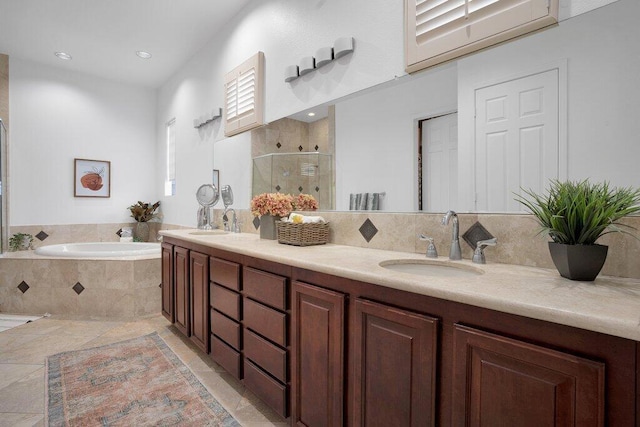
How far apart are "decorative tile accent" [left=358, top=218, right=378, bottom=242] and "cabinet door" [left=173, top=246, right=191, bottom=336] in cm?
139

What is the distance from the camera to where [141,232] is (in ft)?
16.0

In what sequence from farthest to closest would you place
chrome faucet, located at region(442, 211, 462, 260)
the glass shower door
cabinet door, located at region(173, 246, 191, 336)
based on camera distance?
the glass shower door < cabinet door, located at region(173, 246, 191, 336) < chrome faucet, located at region(442, 211, 462, 260)

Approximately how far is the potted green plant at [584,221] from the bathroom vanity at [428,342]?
0.21 feet

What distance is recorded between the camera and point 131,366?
2301 millimetres

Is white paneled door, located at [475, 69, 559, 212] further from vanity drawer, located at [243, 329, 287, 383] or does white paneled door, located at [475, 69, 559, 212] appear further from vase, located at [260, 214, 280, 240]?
vase, located at [260, 214, 280, 240]

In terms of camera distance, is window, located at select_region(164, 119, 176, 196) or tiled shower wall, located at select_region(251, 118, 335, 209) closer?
tiled shower wall, located at select_region(251, 118, 335, 209)

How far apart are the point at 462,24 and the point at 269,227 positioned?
1.60 m

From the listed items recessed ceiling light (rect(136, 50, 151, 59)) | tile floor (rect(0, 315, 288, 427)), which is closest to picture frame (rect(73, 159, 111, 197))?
recessed ceiling light (rect(136, 50, 151, 59))

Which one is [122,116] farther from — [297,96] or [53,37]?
[297,96]

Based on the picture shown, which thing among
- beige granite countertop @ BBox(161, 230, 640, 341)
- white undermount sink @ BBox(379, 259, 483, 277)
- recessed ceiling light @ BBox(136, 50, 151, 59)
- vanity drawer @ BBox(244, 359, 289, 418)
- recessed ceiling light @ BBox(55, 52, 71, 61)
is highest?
recessed ceiling light @ BBox(136, 50, 151, 59)

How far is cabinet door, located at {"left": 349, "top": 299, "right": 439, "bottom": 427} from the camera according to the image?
0.99 m

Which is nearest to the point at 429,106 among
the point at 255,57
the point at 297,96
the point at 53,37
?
the point at 297,96

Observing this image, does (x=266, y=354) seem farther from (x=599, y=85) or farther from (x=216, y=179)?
(x=216, y=179)

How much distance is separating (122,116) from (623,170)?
565cm
